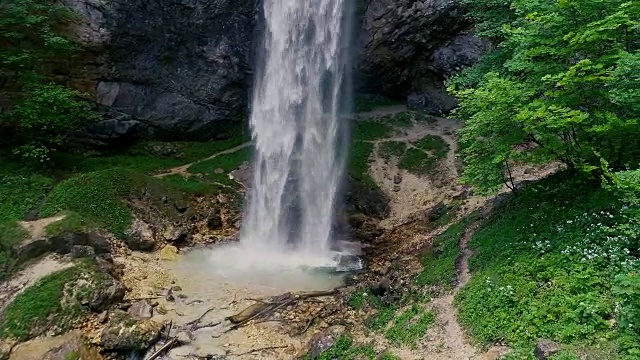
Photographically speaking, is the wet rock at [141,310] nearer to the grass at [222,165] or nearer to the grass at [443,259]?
the grass at [443,259]

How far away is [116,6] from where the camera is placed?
23.1 m

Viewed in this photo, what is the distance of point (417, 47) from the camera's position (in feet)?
93.4

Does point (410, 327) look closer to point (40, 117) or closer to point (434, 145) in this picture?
point (434, 145)

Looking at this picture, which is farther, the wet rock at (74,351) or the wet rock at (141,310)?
the wet rock at (141,310)

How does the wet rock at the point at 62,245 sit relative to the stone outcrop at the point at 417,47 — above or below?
below

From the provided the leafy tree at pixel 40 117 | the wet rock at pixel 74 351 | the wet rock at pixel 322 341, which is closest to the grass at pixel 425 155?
the wet rock at pixel 322 341

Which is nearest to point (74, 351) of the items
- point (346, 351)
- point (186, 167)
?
point (346, 351)

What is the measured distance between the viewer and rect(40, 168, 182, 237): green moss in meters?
16.5

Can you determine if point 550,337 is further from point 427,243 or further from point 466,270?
point 427,243

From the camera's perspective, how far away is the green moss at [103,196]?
16.5 m

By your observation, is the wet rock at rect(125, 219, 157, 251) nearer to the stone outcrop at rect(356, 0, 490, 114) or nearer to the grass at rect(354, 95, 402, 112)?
the grass at rect(354, 95, 402, 112)

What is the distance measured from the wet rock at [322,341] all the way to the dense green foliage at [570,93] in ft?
19.4

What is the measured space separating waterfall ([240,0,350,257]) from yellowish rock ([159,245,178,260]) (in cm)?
342

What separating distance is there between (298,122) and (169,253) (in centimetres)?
1000
